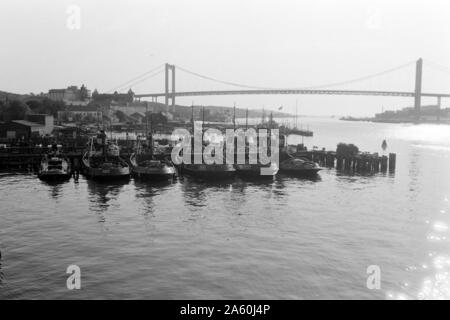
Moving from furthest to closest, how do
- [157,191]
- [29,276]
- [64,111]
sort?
[64,111]
[157,191]
[29,276]

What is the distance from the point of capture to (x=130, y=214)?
38688 mm

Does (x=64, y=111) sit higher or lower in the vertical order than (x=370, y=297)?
higher

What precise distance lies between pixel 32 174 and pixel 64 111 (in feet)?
282

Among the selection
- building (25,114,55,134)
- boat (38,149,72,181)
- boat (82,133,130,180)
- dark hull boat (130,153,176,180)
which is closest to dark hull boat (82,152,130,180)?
boat (82,133,130,180)

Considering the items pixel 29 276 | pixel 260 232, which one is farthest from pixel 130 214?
pixel 29 276

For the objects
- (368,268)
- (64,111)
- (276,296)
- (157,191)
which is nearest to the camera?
(276,296)

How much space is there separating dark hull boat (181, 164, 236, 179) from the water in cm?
427

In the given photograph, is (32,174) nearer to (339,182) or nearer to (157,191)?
(157,191)

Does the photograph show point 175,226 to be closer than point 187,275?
No

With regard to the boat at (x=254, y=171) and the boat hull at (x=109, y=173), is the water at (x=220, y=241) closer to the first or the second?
the boat hull at (x=109, y=173)

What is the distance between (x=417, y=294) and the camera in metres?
23.8

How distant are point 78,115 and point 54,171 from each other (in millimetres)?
95214

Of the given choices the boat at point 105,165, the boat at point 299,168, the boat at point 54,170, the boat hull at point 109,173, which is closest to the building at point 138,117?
the boat at point 105,165

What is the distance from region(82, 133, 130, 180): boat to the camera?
178 ft
